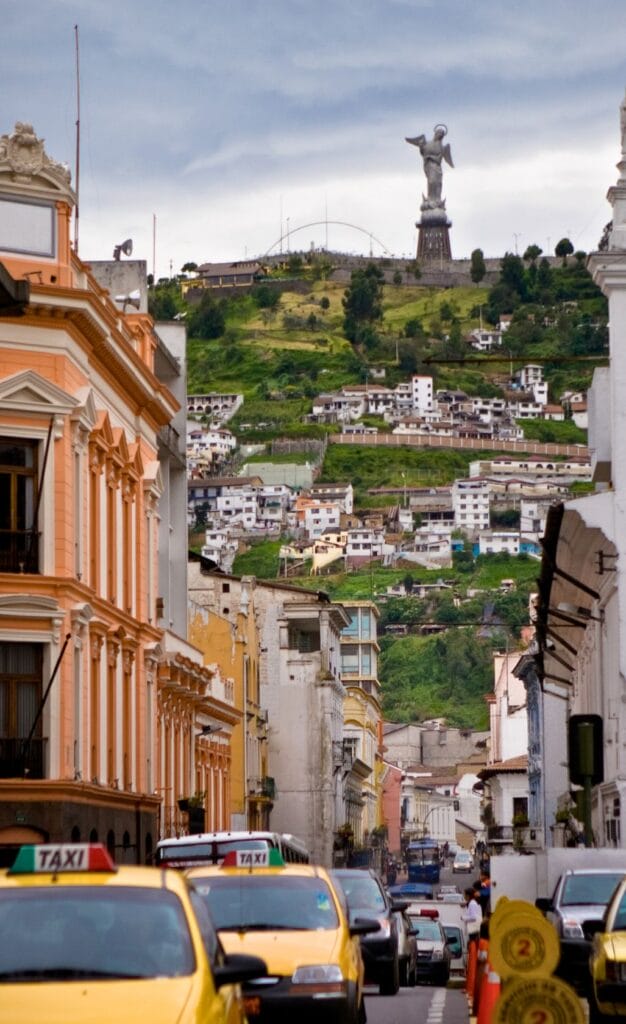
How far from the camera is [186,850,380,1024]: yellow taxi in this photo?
18.4 metres

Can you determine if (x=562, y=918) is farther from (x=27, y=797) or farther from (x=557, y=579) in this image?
(x=557, y=579)

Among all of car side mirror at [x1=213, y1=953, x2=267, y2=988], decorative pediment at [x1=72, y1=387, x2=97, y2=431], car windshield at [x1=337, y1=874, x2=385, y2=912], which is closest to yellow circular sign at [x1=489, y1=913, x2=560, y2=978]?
car side mirror at [x1=213, y1=953, x2=267, y2=988]

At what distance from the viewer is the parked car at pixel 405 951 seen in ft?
105

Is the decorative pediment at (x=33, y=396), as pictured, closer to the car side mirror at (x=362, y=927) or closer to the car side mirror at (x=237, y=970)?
the car side mirror at (x=362, y=927)

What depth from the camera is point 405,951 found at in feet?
108

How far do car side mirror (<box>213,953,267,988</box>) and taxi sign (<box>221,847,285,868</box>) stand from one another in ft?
20.7

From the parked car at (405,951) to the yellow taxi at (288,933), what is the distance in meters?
10.5

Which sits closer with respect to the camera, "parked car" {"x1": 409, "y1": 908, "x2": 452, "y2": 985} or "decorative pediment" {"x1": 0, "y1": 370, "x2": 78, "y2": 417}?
"decorative pediment" {"x1": 0, "y1": 370, "x2": 78, "y2": 417}

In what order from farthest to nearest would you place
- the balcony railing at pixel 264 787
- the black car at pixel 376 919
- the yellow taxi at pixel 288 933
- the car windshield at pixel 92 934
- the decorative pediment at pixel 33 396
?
the balcony railing at pixel 264 787
the decorative pediment at pixel 33 396
the black car at pixel 376 919
the yellow taxi at pixel 288 933
the car windshield at pixel 92 934

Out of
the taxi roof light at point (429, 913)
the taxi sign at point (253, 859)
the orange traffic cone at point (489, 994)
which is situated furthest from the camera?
the taxi roof light at point (429, 913)

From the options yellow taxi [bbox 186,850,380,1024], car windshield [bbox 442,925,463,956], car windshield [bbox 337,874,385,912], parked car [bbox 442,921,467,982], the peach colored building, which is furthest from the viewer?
car windshield [bbox 442,925,463,956]

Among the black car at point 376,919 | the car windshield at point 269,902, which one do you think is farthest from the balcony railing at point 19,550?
the car windshield at point 269,902

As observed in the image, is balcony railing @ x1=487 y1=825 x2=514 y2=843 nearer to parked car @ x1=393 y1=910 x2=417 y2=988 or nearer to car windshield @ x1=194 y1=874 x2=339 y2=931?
parked car @ x1=393 y1=910 x2=417 y2=988

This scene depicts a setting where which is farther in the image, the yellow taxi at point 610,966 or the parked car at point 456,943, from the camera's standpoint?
the parked car at point 456,943
